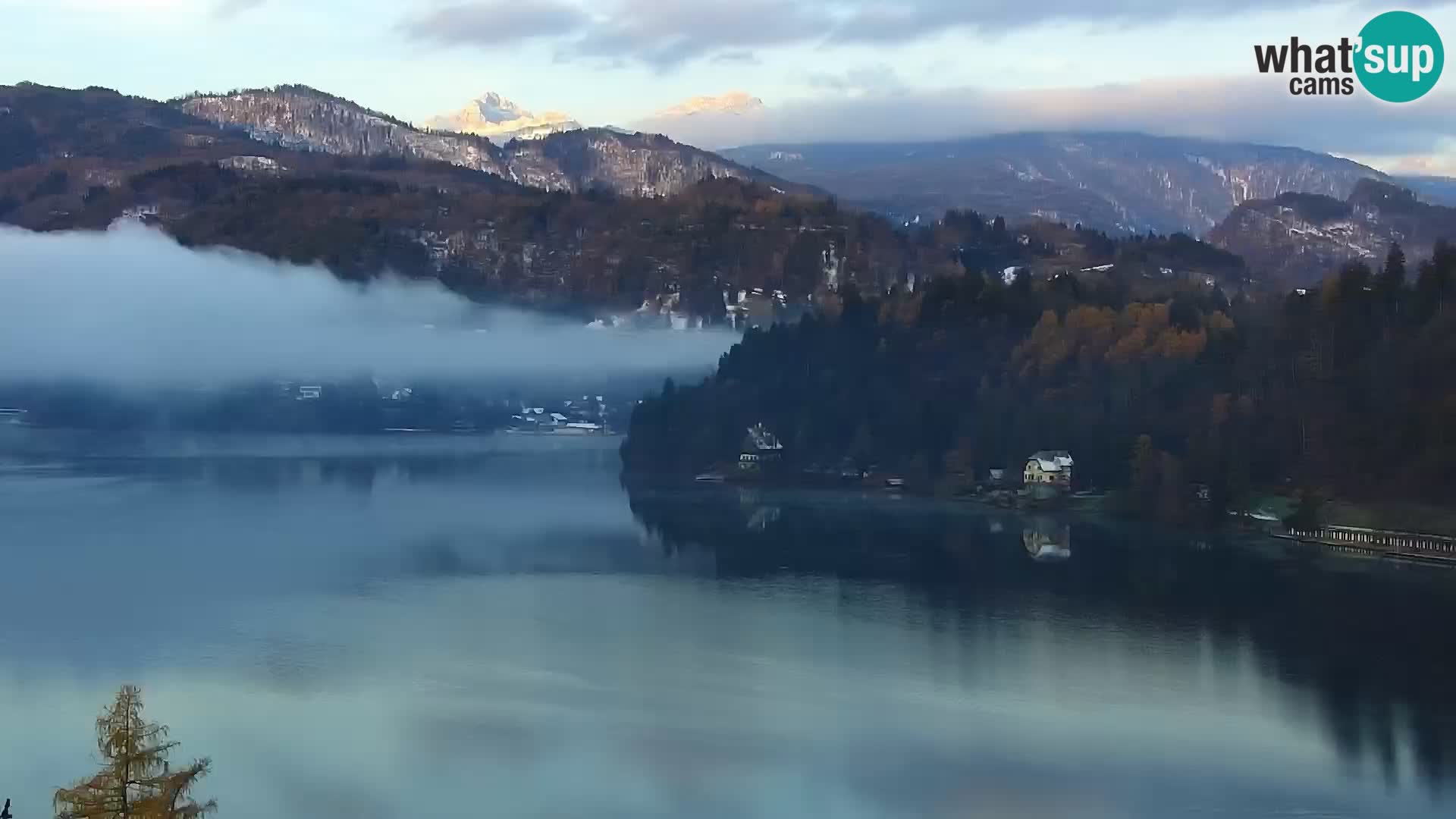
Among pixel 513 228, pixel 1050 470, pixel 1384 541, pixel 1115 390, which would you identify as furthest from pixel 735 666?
pixel 513 228

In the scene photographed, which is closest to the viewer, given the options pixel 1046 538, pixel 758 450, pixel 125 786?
pixel 125 786

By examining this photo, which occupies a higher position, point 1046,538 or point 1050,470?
point 1050,470

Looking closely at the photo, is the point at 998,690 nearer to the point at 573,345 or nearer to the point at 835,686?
the point at 835,686

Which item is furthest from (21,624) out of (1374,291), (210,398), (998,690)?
(210,398)

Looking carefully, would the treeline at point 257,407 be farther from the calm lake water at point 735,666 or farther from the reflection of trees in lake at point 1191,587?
the reflection of trees in lake at point 1191,587

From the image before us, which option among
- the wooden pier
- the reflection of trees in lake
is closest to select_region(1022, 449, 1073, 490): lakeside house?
the reflection of trees in lake

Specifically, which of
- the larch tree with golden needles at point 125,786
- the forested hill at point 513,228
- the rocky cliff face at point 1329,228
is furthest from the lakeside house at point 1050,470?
the rocky cliff face at point 1329,228

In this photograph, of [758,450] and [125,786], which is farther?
[758,450]

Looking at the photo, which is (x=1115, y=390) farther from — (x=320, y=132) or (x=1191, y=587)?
(x=320, y=132)
